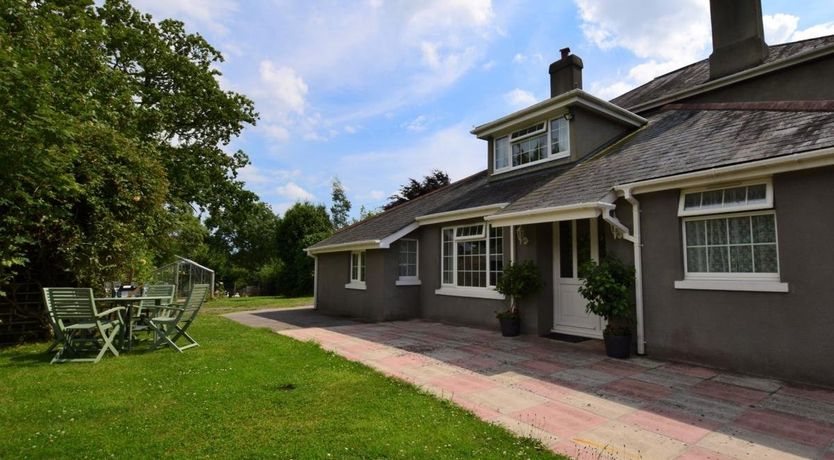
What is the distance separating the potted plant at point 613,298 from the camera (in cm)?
676

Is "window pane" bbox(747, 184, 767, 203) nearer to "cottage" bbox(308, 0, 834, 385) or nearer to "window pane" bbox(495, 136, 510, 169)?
"cottage" bbox(308, 0, 834, 385)

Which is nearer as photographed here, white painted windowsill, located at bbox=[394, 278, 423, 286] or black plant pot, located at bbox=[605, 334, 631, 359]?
black plant pot, located at bbox=[605, 334, 631, 359]

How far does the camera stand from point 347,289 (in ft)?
45.8

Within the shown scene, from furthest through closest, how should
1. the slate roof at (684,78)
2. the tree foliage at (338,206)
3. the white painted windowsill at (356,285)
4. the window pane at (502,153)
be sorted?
1. the tree foliage at (338,206)
2. the white painted windowsill at (356,285)
3. the window pane at (502,153)
4. the slate roof at (684,78)

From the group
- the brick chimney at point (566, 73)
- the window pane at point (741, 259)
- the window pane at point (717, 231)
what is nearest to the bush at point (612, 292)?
the window pane at point (717, 231)

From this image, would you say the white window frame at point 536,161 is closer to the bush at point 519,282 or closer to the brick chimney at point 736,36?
the bush at point 519,282

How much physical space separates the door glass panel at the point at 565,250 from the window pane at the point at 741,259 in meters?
2.97

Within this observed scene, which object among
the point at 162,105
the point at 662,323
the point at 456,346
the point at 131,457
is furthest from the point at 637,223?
the point at 162,105

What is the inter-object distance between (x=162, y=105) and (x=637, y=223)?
61.0ft

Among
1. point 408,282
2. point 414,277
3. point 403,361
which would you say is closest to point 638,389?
point 403,361

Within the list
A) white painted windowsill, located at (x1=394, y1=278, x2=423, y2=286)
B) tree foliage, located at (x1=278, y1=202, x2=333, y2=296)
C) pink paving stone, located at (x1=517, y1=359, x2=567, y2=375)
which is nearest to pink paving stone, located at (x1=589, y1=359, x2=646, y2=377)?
pink paving stone, located at (x1=517, y1=359, x2=567, y2=375)

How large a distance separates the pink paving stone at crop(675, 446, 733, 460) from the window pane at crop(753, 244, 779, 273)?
11.5 ft

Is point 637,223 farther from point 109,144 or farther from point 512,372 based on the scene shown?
point 109,144

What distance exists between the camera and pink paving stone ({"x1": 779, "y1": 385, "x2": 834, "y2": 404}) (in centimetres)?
477
